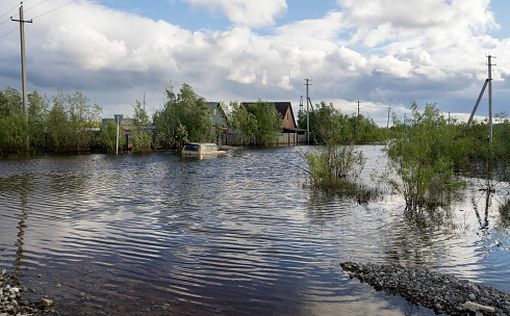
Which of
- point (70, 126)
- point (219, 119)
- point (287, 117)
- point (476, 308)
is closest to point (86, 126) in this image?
point (70, 126)

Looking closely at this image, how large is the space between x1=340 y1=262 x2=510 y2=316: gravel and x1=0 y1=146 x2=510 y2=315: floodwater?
11.1 inches

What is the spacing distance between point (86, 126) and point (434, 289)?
44785mm

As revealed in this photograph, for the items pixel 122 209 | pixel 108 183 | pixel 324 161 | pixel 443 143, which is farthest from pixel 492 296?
pixel 108 183

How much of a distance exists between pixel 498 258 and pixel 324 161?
1244 centimetres

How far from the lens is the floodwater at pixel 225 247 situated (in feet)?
24.0

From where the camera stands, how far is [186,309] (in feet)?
22.5

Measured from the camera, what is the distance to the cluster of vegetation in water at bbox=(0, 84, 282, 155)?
41.9 m

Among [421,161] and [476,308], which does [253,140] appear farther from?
[476,308]

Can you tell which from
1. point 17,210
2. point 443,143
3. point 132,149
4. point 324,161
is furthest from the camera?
point 132,149

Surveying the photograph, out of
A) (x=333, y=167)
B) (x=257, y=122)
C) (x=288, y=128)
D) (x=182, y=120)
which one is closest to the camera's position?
(x=333, y=167)

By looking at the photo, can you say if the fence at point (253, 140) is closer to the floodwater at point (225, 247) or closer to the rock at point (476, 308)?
the floodwater at point (225, 247)

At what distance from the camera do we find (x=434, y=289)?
757cm

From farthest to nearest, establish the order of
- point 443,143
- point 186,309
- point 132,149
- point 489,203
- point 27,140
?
point 132,149 < point 27,140 < point 443,143 < point 489,203 < point 186,309

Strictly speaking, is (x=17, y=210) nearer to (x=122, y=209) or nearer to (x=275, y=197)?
(x=122, y=209)
